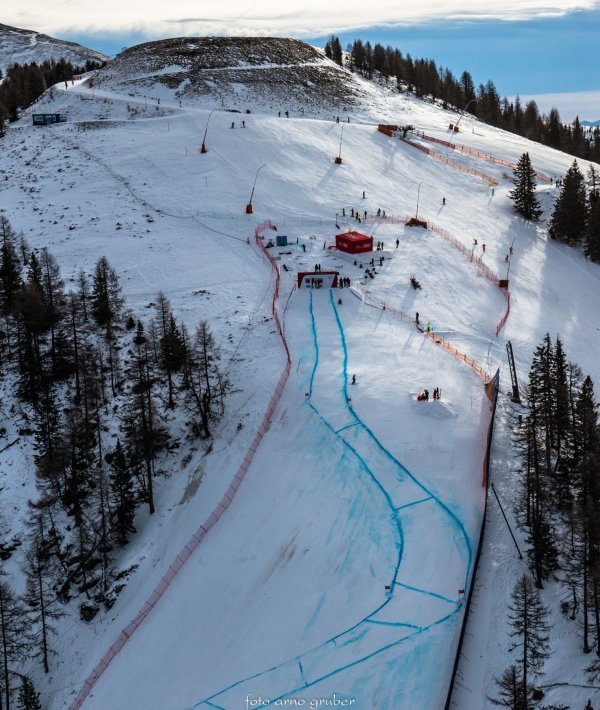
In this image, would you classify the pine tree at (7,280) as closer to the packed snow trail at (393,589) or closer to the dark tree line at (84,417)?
the dark tree line at (84,417)

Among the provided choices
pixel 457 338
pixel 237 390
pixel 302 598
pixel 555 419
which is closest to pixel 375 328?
pixel 457 338

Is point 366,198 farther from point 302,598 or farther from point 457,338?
point 302,598

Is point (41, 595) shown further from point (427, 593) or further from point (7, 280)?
point (7, 280)

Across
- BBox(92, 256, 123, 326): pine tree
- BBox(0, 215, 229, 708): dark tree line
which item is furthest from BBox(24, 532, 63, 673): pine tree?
BBox(92, 256, 123, 326): pine tree

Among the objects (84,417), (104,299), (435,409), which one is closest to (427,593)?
(435,409)

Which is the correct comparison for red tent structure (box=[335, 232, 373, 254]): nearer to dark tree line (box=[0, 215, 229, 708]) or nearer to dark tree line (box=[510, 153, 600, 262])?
dark tree line (box=[0, 215, 229, 708])

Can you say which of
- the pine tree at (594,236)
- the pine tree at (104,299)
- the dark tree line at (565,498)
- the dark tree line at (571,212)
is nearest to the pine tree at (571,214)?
the dark tree line at (571,212)
